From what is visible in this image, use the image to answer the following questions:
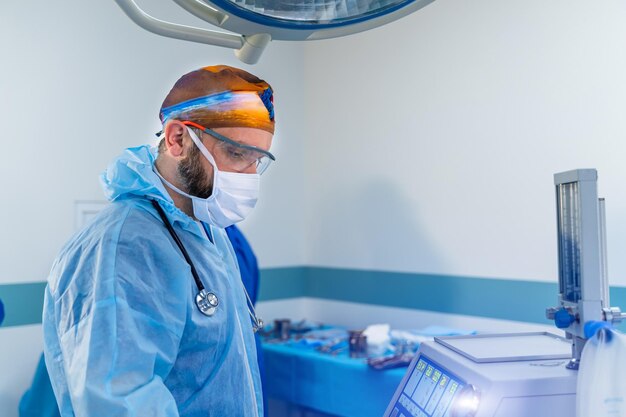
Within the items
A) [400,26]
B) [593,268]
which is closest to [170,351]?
[593,268]

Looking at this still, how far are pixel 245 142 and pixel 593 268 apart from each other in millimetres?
635

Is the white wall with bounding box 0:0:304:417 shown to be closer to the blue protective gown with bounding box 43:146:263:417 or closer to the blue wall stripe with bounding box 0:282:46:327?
the blue wall stripe with bounding box 0:282:46:327

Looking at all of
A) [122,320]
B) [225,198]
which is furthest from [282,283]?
[122,320]

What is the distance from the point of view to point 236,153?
4.04ft

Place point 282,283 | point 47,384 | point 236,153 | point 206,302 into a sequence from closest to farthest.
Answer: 1. point 206,302
2. point 236,153
3. point 47,384
4. point 282,283

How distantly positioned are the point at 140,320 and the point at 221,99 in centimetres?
42

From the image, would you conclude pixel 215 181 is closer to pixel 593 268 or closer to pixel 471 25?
pixel 593 268

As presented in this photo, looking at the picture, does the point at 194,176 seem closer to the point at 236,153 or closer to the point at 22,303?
the point at 236,153

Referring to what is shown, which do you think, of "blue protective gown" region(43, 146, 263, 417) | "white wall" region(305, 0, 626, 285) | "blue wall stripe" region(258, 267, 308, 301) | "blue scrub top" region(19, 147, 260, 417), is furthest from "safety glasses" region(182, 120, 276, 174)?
"blue wall stripe" region(258, 267, 308, 301)

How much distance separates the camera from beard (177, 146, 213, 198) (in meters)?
1.22

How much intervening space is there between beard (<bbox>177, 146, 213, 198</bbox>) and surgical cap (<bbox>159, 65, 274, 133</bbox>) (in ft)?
0.25

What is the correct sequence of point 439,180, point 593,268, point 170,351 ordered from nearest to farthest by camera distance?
point 593,268 → point 170,351 → point 439,180

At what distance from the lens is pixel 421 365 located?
116cm

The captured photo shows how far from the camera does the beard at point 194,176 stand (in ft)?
3.99
